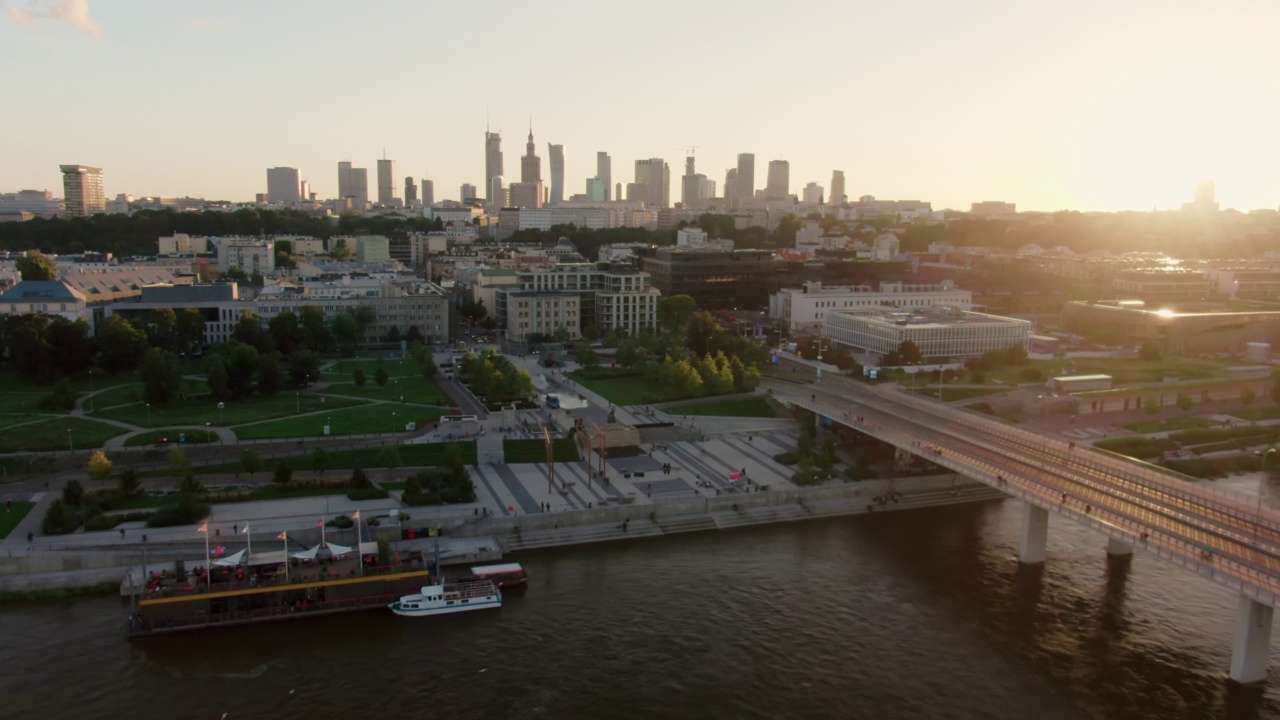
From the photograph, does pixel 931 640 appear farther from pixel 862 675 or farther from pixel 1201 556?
pixel 1201 556

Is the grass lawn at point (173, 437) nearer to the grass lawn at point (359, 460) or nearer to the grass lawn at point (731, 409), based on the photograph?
the grass lawn at point (359, 460)

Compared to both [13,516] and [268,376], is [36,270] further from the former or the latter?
[13,516]

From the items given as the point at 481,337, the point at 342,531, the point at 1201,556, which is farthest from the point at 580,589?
the point at 481,337

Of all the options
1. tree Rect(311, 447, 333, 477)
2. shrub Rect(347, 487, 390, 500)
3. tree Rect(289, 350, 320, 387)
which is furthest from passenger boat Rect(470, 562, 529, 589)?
tree Rect(289, 350, 320, 387)

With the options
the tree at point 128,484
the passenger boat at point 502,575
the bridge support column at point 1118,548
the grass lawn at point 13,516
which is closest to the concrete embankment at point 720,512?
the passenger boat at point 502,575

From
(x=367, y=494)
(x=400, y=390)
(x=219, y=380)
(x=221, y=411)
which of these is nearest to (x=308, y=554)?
(x=367, y=494)
